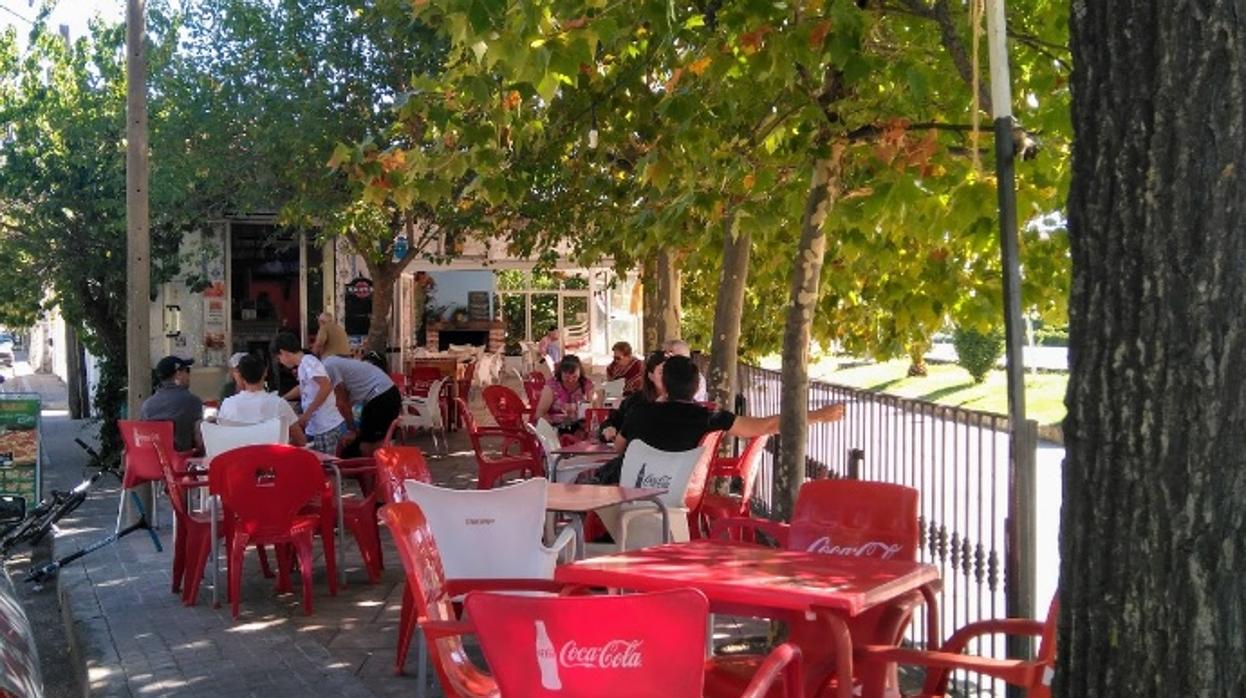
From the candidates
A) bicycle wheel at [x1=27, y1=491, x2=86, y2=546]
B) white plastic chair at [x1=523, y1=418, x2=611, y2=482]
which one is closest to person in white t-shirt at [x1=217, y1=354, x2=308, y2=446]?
bicycle wheel at [x1=27, y1=491, x2=86, y2=546]

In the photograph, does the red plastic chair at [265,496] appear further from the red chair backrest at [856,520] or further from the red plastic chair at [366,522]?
the red chair backrest at [856,520]

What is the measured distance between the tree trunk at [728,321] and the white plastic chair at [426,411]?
23.9 feet

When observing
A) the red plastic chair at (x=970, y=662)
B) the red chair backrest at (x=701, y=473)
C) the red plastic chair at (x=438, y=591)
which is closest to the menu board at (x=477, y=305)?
the red chair backrest at (x=701, y=473)

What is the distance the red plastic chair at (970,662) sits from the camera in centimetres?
446

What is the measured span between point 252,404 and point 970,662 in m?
6.66

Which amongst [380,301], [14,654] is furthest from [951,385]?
[14,654]

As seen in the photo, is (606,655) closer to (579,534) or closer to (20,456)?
(579,534)

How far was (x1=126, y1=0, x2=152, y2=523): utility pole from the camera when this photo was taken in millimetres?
12195

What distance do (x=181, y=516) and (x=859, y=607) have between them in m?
5.71

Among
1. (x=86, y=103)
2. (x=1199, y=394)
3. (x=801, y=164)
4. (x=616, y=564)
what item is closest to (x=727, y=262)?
(x=801, y=164)

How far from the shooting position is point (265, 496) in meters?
8.47

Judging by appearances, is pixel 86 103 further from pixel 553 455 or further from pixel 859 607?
pixel 859 607

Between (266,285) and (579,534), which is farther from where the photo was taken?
(266,285)

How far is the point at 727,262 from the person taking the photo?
11.5 meters
